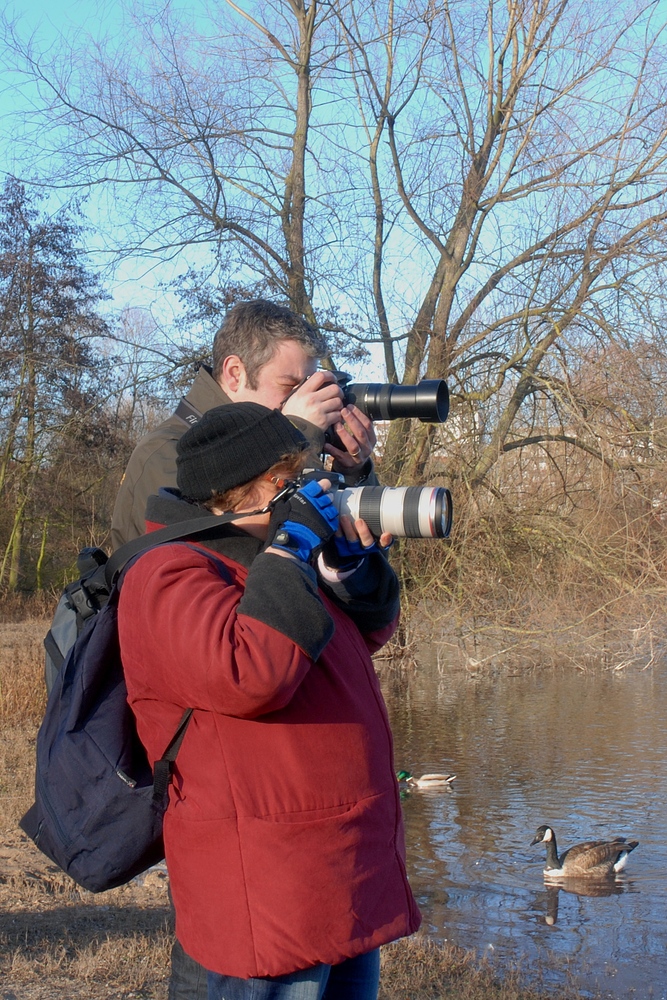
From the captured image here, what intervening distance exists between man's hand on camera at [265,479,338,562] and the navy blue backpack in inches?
3.7

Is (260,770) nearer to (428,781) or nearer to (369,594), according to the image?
(369,594)

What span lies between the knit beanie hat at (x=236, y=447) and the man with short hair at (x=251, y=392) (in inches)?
10.9

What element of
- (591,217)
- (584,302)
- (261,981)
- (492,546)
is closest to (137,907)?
(261,981)

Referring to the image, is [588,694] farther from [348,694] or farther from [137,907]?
[348,694]

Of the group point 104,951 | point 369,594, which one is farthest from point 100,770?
point 104,951

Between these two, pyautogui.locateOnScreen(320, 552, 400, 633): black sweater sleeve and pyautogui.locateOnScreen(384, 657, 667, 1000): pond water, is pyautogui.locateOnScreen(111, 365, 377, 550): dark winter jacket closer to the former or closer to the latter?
pyautogui.locateOnScreen(320, 552, 400, 633): black sweater sleeve

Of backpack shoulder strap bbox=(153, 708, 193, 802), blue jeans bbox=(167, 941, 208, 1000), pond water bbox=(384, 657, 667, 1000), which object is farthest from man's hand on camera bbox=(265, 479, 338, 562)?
pond water bbox=(384, 657, 667, 1000)

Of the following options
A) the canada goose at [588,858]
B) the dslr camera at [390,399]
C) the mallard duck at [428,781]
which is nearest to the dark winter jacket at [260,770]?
the dslr camera at [390,399]

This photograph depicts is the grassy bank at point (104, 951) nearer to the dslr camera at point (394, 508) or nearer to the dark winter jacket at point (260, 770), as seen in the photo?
the dark winter jacket at point (260, 770)

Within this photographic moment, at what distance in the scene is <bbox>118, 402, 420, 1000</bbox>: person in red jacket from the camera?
1.35m

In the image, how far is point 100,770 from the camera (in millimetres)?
1534

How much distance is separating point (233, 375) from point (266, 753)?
36.4 inches

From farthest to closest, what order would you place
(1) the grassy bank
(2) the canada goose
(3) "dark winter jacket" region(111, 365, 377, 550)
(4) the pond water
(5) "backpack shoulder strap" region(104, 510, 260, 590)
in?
(2) the canada goose, (4) the pond water, (1) the grassy bank, (3) "dark winter jacket" region(111, 365, 377, 550), (5) "backpack shoulder strap" region(104, 510, 260, 590)

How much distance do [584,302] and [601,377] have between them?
0.79 m
